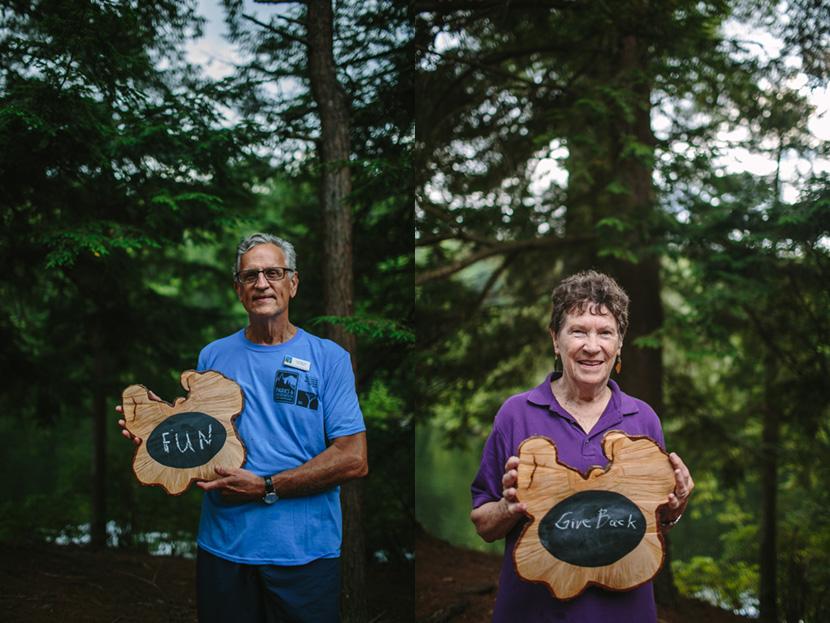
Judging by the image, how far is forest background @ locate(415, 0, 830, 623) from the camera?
4.49m

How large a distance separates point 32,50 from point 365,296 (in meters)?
2.34

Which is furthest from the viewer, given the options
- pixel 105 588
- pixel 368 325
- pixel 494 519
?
pixel 105 588

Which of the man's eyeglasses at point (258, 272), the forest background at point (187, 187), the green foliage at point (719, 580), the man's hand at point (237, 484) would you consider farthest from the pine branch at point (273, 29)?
the green foliage at point (719, 580)

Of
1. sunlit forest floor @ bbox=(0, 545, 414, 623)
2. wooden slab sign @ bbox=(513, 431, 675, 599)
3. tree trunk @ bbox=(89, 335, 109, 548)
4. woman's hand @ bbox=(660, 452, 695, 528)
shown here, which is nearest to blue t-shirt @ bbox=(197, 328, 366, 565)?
wooden slab sign @ bbox=(513, 431, 675, 599)

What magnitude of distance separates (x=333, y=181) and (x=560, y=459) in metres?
2.43

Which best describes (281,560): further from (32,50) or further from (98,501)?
(98,501)

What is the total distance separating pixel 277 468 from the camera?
248 centimetres

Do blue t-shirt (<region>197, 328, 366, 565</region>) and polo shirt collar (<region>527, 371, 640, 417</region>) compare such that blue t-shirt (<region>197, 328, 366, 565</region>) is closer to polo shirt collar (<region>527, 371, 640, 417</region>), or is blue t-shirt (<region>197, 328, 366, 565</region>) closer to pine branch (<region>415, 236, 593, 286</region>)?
polo shirt collar (<region>527, 371, 640, 417</region>)

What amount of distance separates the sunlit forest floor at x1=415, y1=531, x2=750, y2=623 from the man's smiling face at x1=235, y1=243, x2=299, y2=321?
2.61m

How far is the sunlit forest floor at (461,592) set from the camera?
4.32m

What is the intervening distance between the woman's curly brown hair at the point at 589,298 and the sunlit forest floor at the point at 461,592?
275cm

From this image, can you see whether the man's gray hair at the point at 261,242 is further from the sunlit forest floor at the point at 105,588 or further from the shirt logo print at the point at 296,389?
the sunlit forest floor at the point at 105,588

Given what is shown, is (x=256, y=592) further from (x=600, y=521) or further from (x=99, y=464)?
(x=99, y=464)

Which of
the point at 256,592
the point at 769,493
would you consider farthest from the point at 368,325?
the point at 769,493
